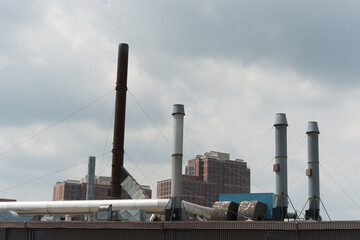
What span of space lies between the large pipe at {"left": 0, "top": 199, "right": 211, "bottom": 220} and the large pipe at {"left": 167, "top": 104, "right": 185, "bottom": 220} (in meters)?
3.99

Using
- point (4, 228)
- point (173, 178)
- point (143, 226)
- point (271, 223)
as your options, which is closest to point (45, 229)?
point (4, 228)

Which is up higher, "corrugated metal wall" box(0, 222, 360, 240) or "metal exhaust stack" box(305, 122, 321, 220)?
"metal exhaust stack" box(305, 122, 321, 220)

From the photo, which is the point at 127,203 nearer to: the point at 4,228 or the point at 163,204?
the point at 163,204

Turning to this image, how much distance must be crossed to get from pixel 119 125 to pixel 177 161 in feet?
59.4

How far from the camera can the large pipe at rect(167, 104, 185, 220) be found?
46.9 meters

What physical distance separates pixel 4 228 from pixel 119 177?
18.9 m

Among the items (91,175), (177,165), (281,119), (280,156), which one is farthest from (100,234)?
(91,175)

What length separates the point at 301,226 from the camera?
3500cm

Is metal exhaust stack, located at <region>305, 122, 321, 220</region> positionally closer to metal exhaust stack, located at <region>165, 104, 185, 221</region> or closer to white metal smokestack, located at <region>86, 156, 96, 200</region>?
Result: metal exhaust stack, located at <region>165, 104, 185, 221</region>

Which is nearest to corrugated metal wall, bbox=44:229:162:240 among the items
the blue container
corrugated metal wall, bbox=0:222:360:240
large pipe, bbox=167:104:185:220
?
corrugated metal wall, bbox=0:222:360:240

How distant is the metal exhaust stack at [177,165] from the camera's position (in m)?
46.8

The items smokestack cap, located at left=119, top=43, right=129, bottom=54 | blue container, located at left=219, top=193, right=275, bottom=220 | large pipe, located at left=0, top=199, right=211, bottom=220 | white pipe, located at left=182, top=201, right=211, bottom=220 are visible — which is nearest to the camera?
blue container, located at left=219, top=193, right=275, bottom=220

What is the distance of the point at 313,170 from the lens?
56.7 m

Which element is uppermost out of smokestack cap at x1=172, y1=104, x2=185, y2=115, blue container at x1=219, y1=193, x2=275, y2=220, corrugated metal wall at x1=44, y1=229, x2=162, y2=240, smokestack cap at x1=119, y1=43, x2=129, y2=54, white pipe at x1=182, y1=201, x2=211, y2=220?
smokestack cap at x1=119, y1=43, x2=129, y2=54
